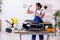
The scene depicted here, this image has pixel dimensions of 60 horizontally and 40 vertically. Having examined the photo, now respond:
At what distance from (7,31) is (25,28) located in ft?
4.12

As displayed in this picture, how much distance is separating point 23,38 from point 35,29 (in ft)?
4.53

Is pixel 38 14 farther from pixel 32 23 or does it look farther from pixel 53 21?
pixel 53 21

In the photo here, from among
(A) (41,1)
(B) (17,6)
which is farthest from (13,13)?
(A) (41,1)

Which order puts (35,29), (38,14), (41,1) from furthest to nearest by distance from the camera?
(41,1)
(38,14)
(35,29)

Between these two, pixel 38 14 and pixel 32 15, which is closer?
pixel 38 14

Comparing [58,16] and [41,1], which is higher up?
[41,1]

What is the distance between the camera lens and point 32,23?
349 centimetres

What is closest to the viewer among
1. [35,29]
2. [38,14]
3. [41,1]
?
[35,29]

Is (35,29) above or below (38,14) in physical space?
below

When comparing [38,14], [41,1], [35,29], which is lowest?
[35,29]

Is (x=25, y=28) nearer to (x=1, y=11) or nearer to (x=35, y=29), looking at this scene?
(x=35, y=29)

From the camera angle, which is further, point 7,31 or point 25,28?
point 7,31

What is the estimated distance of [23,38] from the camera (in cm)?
463

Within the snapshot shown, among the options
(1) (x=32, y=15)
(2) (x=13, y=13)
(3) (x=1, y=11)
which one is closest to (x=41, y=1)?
(1) (x=32, y=15)
